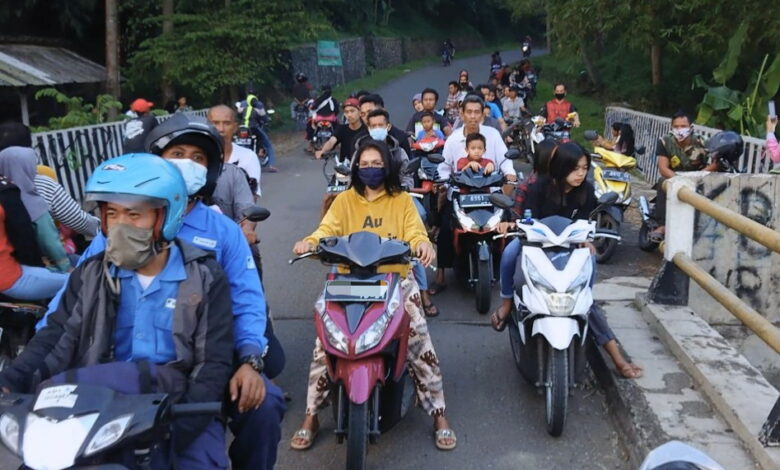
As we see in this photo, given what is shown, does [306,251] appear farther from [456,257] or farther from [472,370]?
[456,257]

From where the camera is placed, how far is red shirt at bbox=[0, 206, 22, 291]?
455 centimetres

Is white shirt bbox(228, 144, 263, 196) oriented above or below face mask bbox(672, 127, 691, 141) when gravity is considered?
below

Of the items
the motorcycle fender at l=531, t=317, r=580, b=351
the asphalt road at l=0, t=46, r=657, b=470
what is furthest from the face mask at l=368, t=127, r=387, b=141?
the motorcycle fender at l=531, t=317, r=580, b=351

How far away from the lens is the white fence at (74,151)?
10531mm

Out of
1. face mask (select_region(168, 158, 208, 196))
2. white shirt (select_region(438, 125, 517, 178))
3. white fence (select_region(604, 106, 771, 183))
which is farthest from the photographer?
white fence (select_region(604, 106, 771, 183))

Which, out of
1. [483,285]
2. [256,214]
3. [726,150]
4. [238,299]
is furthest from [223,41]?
[238,299]

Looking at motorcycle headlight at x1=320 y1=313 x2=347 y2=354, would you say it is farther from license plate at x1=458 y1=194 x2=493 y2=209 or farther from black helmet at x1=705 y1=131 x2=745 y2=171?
black helmet at x1=705 y1=131 x2=745 y2=171

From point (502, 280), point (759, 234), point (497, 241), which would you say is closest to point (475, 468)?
point (502, 280)

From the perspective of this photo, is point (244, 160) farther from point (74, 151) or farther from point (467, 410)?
point (74, 151)

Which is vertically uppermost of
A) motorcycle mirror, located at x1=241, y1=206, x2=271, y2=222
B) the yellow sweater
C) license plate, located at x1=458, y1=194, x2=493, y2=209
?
motorcycle mirror, located at x1=241, y1=206, x2=271, y2=222

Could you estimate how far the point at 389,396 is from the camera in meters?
4.12

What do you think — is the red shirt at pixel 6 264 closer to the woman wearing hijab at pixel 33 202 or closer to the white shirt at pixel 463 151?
the woman wearing hijab at pixel 33 202

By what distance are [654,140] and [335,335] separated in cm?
1219

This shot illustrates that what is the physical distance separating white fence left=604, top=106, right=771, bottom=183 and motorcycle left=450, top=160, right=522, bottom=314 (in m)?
3.94
